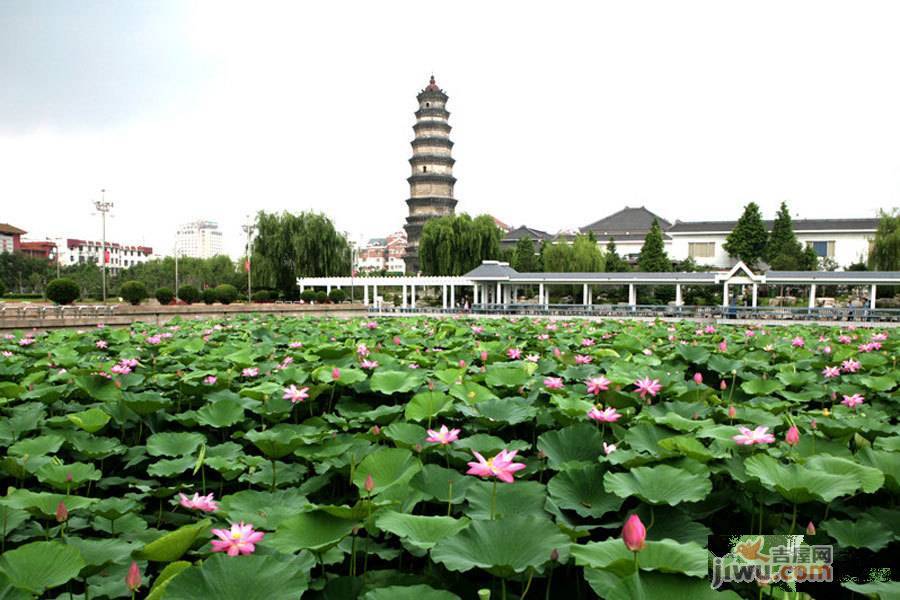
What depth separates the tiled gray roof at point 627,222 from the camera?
61.2 m

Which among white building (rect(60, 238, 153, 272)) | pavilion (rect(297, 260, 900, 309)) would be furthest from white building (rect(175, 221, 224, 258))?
pavilion (rect(297, 260, 900, 309))

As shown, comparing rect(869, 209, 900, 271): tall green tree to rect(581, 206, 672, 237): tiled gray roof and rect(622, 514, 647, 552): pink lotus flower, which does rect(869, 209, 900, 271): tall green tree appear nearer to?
rect(581, 206, 672, 237): tiled gray roof

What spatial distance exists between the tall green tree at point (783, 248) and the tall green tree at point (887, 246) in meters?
7.57

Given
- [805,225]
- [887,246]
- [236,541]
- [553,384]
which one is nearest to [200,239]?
[805,225]

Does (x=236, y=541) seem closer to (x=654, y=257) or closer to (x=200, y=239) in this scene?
(x=654, y=257)

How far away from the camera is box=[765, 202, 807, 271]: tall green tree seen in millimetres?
42062

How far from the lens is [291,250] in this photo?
119ft

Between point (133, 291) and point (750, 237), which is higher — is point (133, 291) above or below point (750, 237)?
below

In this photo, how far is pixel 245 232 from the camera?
35.1 m

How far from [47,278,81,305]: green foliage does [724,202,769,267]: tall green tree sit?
4237cm

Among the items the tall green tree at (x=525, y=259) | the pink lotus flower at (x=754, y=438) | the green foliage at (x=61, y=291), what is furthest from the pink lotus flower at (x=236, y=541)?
the tall green tree at (x=525, y=259)

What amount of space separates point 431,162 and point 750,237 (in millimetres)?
26554

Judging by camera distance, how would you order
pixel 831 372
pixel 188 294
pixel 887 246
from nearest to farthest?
pixel 831 372
pixel 188 294
pixel 887 246

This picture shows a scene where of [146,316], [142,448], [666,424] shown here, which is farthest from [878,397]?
[146,316]
